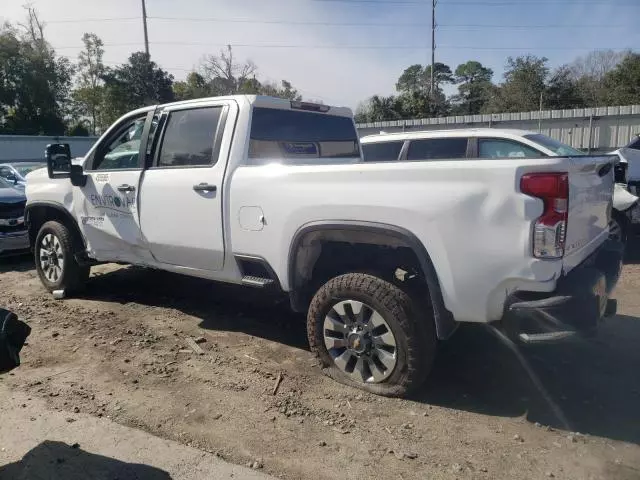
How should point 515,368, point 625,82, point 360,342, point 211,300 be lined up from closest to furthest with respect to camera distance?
point 360,342 < point 515,368 < point 211,300 < point 625,82

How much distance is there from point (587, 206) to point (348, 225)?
1495 mm

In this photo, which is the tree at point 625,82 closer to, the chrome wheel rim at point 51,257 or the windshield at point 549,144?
the windshield at point 549,144

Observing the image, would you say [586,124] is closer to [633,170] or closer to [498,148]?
[633,170]

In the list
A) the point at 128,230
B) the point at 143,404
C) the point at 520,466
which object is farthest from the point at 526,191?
the point at 128,230

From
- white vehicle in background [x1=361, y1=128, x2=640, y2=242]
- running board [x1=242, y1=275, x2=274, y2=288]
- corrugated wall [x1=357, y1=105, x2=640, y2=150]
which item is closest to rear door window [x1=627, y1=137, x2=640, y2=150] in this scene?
white vehicle in background [x1=361, y1=128, x2=640, y2=242]

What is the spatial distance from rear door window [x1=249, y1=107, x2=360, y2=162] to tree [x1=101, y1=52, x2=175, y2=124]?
120 feet

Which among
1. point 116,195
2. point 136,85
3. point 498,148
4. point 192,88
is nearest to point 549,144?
point 498,148

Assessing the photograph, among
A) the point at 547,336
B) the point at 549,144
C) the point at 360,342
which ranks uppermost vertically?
the point at 549,144

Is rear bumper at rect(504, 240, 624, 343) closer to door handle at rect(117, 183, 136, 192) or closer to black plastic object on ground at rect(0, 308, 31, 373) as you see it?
black plastic object on ground at rect(0, 308, 31, 373)

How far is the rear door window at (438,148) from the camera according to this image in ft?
24.1

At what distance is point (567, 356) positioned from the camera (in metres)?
4.16

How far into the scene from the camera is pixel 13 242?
784 cm

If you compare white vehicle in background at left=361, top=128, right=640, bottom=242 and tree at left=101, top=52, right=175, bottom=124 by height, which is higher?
tree at left=101, top=52, right=175, bottom=124

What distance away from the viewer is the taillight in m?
2.79
